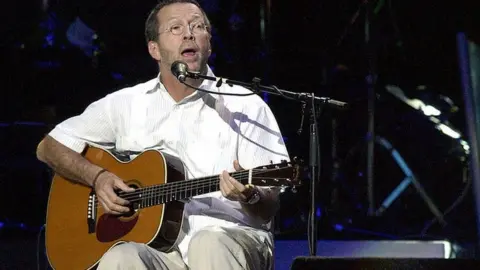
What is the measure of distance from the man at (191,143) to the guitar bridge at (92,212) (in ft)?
0.28

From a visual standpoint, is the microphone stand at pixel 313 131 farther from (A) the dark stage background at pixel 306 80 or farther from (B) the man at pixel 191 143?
(A) the dark stage background at pixel 306 80

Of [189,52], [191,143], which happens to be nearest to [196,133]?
[191,143]

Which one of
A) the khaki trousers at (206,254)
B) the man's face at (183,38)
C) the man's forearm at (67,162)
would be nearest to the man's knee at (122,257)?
the khaki trousers at (206,254)

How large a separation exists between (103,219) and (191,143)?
0.54 metres

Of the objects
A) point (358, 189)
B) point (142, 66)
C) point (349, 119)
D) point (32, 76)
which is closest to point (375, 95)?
point (349, 119)

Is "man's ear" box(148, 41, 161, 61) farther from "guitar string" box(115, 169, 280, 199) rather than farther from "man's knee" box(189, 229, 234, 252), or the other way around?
"man's knee" box(189, 229, 234, 252)

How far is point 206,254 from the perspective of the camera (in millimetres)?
3096

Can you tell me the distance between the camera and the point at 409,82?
21.2 feet

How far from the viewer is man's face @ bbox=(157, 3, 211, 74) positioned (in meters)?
3.75

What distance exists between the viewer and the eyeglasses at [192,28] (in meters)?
3.83

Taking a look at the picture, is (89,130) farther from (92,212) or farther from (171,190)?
(171,190)

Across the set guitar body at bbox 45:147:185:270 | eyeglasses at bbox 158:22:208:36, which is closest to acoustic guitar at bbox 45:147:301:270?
guitar body at bbox 45:147:185:270

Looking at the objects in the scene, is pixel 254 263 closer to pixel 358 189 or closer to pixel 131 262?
pixel 131 262

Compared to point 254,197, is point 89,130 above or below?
above
